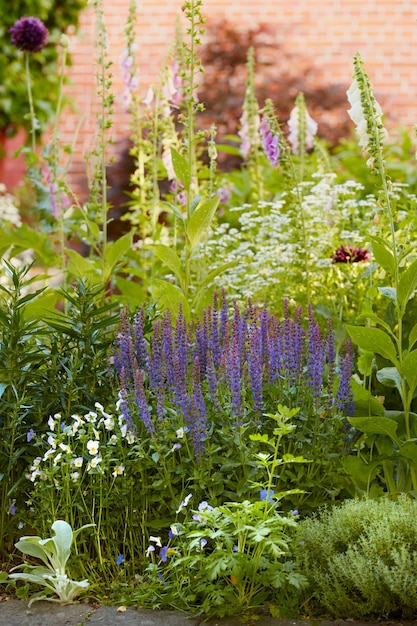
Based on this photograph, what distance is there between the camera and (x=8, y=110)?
31.1ft

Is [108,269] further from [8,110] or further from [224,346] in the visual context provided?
[8,110]

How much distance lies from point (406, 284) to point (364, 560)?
0.95m

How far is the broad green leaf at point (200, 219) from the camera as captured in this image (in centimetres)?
370

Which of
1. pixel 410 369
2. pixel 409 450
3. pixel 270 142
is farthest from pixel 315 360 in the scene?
pixel 270 142

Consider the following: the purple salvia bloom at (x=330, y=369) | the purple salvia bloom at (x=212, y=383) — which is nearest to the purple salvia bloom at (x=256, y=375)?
the purple salvia bloom at (x=212, y=383)

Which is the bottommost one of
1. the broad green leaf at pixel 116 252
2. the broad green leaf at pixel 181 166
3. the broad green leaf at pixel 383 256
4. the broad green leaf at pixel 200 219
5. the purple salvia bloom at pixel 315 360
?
the purple salvia bloom at pixel 315 360

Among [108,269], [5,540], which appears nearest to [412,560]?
[5,540]

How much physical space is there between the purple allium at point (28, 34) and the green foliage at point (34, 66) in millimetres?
4405

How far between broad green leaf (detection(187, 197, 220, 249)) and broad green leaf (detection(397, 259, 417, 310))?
1019mm

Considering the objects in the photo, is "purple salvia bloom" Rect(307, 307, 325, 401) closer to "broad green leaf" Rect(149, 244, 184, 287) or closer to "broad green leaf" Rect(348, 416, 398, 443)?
"broad green leaf" Rect(348, 416, 398, 443)

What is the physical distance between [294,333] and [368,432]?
0.40 meters

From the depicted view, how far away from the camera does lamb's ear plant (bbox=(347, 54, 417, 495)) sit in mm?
Result: 2838

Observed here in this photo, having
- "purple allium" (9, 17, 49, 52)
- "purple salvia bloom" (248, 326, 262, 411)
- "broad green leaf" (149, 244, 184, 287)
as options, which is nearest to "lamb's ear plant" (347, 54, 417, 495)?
"purple salvia bloom" (248, 326, 262, 411)

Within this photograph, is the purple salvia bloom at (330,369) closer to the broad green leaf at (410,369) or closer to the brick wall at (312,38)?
the broad green leaf at (410,369)
